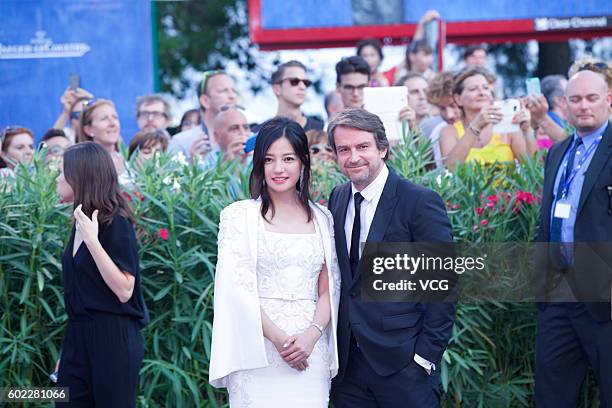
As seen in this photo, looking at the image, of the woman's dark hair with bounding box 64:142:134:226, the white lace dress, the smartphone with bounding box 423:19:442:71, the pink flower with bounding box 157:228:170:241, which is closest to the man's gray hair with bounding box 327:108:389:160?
the white lace dress

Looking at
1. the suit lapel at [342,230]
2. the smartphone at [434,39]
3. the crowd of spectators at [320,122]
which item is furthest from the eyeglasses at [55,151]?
the smartphone at [434,39]

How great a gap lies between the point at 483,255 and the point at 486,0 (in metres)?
6.12

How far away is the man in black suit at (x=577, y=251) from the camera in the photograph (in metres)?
5.80

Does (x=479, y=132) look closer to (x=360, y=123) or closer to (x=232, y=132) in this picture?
(x=232, y=132)

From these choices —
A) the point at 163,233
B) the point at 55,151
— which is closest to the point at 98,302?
the point at 163,233

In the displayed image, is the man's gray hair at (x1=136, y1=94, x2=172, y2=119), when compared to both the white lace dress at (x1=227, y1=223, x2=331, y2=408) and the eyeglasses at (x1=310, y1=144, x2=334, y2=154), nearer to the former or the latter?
the eyeglasses at (x1=310, y1=144, x2=334, y2=154)

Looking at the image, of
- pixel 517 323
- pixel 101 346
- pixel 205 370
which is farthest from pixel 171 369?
pixel 517 323

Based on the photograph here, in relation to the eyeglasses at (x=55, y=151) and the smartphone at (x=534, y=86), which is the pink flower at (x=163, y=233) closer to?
the eyeglasses at (x=55, y=151)

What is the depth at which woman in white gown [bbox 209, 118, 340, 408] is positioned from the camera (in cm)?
475

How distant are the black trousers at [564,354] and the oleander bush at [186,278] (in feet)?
1.67

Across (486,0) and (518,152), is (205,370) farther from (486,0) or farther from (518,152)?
(486,0)

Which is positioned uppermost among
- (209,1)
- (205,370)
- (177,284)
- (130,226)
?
(209,1)

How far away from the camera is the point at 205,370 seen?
6293mm

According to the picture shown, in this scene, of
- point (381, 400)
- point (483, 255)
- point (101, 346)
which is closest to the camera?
point (381, 400)
